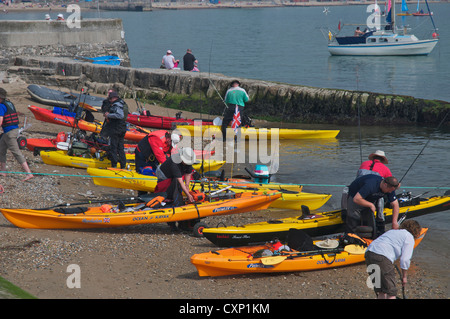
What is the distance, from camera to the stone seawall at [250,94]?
20734mm

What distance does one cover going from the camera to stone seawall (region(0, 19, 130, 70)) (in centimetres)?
2578

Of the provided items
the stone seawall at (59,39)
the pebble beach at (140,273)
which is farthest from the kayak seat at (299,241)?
the stone seawall at (59,39)

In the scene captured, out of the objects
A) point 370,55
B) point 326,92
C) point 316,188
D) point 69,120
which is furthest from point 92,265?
point 370,55

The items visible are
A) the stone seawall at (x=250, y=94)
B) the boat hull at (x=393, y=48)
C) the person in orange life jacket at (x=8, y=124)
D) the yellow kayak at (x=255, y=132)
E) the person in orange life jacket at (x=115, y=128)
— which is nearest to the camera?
the person in orange life jacket at (x=8, y=124)

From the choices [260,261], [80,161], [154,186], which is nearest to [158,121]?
[80,161]

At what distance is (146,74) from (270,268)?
55.6 ft

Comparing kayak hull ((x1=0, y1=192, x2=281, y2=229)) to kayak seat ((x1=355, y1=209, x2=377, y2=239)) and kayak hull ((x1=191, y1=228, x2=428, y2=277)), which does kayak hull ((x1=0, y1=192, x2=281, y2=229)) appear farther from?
kayak seat ((x1=355, y1=209, x2=377, y2=239))

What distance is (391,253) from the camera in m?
6.48

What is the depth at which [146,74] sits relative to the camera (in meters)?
23.7

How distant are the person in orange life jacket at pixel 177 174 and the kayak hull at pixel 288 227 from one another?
1.01 meters

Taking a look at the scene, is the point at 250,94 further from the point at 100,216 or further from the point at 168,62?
the point at 100,216

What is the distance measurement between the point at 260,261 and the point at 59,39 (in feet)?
73.8

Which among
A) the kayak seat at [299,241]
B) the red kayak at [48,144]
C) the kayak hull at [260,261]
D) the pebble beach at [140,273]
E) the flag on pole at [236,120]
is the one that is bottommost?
the pebble beach at [140,273]

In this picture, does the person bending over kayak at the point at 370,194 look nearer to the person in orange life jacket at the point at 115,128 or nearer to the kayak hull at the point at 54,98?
the person in orange life jacket at the point at 115,128
